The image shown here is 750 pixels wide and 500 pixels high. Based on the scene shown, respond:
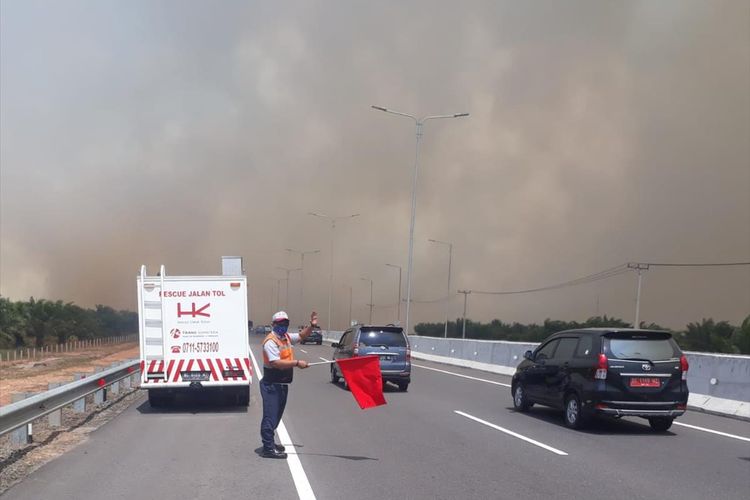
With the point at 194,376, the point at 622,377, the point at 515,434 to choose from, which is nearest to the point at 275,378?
the point at 515,434

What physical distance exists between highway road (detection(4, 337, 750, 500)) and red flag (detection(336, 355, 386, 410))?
2.45ft

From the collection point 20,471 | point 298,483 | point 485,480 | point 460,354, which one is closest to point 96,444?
point 20,471

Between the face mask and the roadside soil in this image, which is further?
the roadside soil

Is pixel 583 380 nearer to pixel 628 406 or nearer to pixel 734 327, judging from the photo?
pixel 628 406

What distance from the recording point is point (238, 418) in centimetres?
1489

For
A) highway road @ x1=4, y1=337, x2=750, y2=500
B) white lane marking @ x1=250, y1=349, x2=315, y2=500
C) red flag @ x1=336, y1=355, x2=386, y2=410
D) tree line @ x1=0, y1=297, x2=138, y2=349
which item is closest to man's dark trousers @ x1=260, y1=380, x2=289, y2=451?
highway road @ x1=4, y1=337, x2=750, y2=500

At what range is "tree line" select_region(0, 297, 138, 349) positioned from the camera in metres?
58.6

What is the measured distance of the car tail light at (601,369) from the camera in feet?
43.7

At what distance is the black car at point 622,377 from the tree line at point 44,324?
40.2 metres

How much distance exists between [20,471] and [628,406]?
9398 millimetres

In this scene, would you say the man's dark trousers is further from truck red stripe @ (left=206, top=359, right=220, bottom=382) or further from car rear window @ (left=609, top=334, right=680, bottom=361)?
car rear window @ (left=609, top=334, right=680, bottom=361)

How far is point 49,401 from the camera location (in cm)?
1157

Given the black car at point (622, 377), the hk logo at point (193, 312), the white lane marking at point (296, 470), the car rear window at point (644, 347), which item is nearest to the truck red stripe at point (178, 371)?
the hk logo at point (193, 312)

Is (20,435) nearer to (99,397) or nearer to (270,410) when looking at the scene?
(270,410)
